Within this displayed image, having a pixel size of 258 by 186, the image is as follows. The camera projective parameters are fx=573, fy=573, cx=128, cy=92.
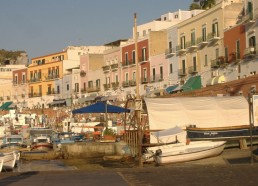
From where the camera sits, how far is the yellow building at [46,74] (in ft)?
352

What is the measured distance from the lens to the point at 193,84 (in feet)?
212

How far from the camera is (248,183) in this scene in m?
16.8

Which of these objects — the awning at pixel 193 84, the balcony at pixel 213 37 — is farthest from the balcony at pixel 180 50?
the balcony at pixel 213 37

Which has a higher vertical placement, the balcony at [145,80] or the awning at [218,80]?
the balcony at [145,80]

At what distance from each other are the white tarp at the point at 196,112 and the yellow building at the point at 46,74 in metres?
74.8

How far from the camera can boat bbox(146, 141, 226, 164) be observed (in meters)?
26.2

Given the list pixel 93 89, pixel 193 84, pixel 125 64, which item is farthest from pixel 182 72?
pixel 93 89

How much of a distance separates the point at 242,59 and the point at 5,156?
112 feet

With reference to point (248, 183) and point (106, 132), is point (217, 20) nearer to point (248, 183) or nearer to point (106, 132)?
point (106, 132)

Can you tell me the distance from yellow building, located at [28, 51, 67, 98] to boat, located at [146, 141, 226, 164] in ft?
263

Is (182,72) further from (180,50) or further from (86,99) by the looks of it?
(86,99)

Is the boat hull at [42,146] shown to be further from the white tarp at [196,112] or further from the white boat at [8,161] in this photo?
the white boat at [8,161]

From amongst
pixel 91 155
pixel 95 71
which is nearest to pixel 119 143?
pixel 91 155

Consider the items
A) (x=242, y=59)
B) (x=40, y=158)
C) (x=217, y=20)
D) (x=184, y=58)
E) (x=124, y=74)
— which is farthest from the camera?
(x=124, y=74)
